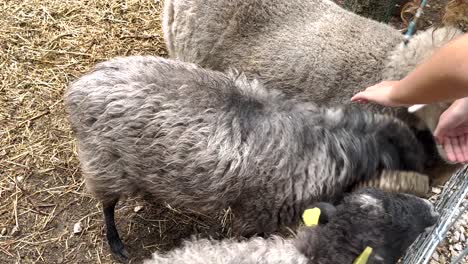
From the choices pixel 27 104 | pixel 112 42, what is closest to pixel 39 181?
pixel 27 104

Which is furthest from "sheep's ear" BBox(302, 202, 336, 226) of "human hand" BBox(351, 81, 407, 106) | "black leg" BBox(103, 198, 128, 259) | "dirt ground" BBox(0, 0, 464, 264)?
"black leg" BBox(103, 198, 128, 259)

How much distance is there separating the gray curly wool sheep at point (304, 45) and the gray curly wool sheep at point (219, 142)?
47 cm

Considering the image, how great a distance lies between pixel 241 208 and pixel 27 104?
7.06 feet

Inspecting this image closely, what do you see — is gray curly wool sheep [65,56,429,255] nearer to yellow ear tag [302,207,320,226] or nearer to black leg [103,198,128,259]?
black leg [103,198,128,259]

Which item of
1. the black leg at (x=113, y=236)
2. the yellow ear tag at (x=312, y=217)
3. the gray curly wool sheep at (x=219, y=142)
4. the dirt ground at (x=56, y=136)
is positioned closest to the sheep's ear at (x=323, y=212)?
the yellow ear tag at (x=312, y=217)

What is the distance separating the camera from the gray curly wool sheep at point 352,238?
214 cm

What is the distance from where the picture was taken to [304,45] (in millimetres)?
3227

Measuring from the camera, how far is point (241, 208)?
8.89ft

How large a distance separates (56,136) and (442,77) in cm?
288

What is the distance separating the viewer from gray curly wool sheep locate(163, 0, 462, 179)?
3.14 m

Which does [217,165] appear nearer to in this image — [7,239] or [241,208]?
[241,208]

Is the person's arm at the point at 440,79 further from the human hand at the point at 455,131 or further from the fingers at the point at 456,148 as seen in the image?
the fingers at the point at 456,148

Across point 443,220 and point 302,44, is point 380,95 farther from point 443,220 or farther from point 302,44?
point 302,44

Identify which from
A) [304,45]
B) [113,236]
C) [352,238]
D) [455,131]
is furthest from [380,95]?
[113,236]
